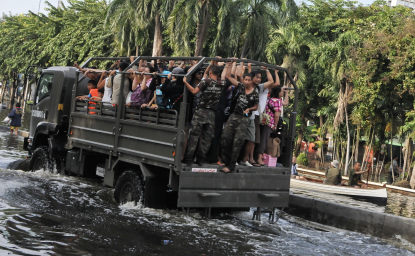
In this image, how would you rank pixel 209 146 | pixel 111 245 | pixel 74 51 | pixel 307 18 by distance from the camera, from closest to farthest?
pixel 111 245
pixel 209 146
pixel 307 18
pixel 74 51

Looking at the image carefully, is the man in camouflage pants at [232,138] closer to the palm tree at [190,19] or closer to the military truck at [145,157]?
the military truck at [145,157]

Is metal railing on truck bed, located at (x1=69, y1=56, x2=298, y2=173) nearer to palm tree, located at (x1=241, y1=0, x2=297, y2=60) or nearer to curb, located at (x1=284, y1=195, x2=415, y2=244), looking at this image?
curb, located at (x1=284, y1=195, x2=415, y2=244)

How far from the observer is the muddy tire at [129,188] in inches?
337

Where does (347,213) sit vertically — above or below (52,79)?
below

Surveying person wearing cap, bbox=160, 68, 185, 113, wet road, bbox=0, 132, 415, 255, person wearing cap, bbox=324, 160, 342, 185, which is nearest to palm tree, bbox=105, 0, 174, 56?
person wearing cap, bbox=324, 160, 342, 185

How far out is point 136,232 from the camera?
740 cm

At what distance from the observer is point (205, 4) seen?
981 inches

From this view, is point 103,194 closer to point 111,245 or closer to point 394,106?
point 111,245

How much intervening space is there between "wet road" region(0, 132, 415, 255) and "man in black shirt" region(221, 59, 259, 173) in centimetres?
113

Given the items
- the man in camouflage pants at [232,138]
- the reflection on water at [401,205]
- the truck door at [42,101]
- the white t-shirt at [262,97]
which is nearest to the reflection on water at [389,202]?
the reflection on water at [401,205]

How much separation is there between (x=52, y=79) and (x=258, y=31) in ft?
56.2

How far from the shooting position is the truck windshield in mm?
11828

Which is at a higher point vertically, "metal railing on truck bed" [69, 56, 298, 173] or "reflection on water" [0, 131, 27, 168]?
"metal railing on truck bed" [69, 56, 298, 173]

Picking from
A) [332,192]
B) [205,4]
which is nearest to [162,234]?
[332,192]
